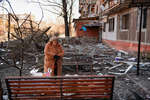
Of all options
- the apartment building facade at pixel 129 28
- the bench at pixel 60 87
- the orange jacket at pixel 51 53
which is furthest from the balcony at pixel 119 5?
the bench at pixel 60 87

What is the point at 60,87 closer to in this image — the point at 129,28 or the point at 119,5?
the point at 129,28

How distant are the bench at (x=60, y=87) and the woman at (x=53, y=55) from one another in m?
1.39

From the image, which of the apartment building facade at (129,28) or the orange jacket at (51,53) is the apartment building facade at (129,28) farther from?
the orange jacket at (51,53)

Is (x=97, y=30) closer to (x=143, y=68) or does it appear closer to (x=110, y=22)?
(x=110, y=22)

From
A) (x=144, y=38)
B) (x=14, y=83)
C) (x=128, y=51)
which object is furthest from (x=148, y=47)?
(x=14, y=83)

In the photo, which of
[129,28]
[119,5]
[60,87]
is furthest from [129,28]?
[60,87]

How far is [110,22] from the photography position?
63.9 ft

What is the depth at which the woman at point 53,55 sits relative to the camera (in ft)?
14.3

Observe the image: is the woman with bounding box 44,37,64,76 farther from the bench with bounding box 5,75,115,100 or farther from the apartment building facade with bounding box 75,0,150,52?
the apartment building facade with bounding box 75,0,150,52

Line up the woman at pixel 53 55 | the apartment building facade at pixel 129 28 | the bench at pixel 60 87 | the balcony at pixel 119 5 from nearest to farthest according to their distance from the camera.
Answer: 1. the bench at pixel 60 87
2. the woman at pixel 53 55
3. the apartment building facade at pixel 129 28
4. the balcony at pixel 119 5

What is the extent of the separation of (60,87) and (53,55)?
1.50 m

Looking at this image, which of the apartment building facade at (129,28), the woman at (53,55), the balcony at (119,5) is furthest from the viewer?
the balcony at (119,5)

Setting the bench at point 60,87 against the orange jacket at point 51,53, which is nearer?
the bench at point 60,87

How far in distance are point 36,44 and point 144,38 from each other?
26.7ft
